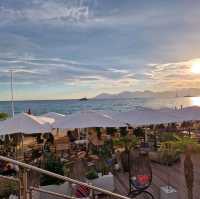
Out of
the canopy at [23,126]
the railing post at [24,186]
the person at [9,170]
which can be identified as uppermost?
the railing post at [24,186]

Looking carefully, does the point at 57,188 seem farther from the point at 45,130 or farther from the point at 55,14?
the point at 55,14

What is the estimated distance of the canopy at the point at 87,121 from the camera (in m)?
11.5

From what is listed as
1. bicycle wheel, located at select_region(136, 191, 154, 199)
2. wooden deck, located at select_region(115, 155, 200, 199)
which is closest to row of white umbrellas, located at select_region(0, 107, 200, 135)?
wooden deck, located at select_region(115, 155, 200, 199)

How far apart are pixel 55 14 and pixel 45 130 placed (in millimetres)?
4411

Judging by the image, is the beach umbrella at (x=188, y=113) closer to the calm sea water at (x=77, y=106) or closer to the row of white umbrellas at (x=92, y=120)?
the row of white umbrellas at (x=92, y=120)

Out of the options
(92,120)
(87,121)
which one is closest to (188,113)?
(92,120)

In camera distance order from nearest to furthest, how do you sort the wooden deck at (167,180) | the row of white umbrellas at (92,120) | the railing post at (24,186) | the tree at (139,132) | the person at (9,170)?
1. the railing post at (24,186)
2. the wooden deck at (167,180)
3. the person at (9,170)
4. the row of white umbrellas at (92,120)
5. the tree at (139,132)

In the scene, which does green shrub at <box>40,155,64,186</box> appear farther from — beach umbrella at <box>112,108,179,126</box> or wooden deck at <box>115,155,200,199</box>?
beach umbrella at <box>112,108,179,126</box>

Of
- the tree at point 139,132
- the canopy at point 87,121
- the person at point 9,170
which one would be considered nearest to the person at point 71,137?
the tree at point 139,132

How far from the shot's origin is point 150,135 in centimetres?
1551

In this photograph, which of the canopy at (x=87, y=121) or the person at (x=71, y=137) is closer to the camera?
the canopy at (x=87, y=121)

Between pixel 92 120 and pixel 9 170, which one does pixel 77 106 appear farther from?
pixel 9 170

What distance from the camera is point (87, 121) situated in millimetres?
11664

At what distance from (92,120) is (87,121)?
0.61 ft
